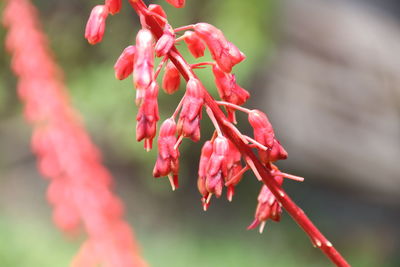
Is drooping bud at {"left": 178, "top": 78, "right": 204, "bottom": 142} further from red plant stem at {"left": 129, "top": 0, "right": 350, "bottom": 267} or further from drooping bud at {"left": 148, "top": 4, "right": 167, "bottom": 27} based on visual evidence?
drooping bud at {"left": 148, "top": 4, "right": 167, "bottom": 27}

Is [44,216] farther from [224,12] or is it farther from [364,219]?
[364,219]

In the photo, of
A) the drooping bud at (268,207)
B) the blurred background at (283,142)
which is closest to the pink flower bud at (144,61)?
the drooping bud at (268,207)

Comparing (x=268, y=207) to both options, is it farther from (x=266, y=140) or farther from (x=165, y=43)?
(x=165, y=43)

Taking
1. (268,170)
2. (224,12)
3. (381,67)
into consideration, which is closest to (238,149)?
(268,170)

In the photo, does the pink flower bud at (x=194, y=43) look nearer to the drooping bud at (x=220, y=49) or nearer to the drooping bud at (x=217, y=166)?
the drooping bud at (x=220, y=49)

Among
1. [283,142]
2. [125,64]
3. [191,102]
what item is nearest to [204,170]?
[191,102]

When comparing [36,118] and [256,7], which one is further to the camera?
[256,7]
